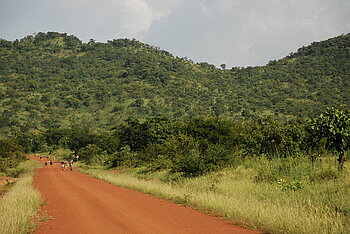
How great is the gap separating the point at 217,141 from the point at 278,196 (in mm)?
15140

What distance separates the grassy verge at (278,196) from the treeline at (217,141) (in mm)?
1508

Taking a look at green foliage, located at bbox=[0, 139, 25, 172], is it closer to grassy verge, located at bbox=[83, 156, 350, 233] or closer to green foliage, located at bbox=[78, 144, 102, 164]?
green foliage, located at bbox=[78, 144, 102, 164]

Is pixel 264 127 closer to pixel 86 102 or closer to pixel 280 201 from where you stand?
pixel 280 201

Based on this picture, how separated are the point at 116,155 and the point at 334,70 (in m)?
145

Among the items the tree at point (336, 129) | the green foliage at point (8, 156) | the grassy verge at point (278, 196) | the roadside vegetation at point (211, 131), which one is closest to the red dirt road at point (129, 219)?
the grassy verge at point (278, 196)

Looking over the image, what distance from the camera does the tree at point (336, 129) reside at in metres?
12.1

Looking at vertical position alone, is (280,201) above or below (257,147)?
below

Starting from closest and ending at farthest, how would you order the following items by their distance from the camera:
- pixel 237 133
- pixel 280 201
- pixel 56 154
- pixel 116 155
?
pixel 280 201, pixel 237 133, pixel 116 155, pixel 56 154

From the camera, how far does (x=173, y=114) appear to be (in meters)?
118

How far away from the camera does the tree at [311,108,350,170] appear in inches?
475

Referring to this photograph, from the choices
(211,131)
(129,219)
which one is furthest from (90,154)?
(129,219)

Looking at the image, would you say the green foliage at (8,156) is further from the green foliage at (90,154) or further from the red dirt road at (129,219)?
the red dirt road at (129,219)

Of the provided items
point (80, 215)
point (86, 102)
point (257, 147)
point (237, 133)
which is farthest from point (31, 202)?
point (86, 102)

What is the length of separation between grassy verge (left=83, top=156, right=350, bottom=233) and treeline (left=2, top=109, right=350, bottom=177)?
1.51 meters
